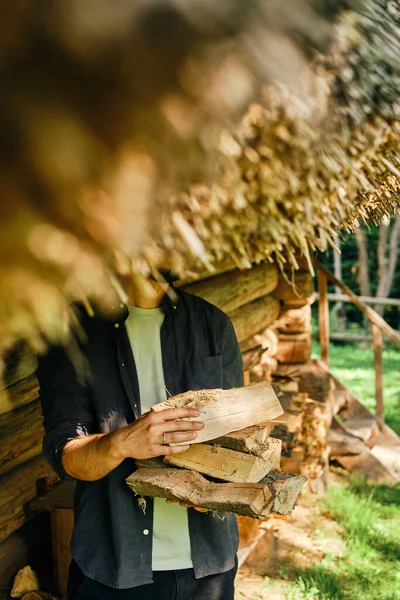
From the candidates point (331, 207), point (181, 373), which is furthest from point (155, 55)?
point (181, 373)

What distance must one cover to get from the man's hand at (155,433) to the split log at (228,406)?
0.18 feet

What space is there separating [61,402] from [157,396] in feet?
1.15

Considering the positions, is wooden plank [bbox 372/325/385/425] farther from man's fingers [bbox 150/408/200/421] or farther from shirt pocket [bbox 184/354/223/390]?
man's fingers [bbox 150/408/200/421]

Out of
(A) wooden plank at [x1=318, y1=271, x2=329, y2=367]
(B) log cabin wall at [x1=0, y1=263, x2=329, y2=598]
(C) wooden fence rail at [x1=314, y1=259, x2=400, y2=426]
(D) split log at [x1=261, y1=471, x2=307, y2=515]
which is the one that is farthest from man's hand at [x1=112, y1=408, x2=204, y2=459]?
(A) wooden plank at [x1=318, y1=271, x2=329, y2=367]

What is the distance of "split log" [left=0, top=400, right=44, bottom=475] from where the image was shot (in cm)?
246

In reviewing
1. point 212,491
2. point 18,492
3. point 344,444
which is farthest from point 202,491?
point 344,444

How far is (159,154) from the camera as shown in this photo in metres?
0.63

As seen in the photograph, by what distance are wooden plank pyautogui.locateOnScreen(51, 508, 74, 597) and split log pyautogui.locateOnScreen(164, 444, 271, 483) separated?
1.13 metres

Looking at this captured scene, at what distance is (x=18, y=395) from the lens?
2463 millimetres

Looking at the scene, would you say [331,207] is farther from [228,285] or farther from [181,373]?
[228,285]

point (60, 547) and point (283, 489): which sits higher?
point (283, 489)

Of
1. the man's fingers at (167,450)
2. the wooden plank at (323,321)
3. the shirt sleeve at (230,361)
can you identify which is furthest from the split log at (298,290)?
the man's fingers at (167,450)

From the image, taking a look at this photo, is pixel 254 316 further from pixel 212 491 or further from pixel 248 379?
pixel 212 491

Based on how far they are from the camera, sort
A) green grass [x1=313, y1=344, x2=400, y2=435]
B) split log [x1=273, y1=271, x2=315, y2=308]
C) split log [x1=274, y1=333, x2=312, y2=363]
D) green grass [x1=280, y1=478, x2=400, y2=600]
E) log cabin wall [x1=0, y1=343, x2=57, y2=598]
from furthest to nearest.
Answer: green grass [x1=313, y1=344, x2=400, y2=435] < split log [x1=274, y1=333, x2=312, y2=363] < split log [x1=273, y1=271, x2=315, y2=308] < green grass [x1=280, y1=478, x2=400, y2=600] < log cabin wall [x1=0, y1=343, x2=57, y2=598]
